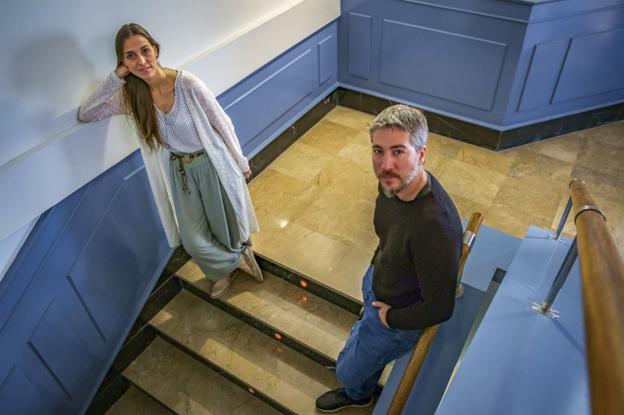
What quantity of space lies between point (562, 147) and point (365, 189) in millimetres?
1664

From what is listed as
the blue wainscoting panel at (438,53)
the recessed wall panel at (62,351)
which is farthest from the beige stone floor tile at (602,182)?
the recessed wall panel at (62,351)

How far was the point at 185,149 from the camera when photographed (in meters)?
2.35

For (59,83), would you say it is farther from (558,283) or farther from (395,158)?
(558,283)

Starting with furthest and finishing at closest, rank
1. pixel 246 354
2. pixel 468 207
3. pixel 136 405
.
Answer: pixel 468 207, pixel 136 405, pixel 246 354

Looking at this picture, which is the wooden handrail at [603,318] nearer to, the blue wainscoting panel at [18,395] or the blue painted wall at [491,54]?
the blue wainscoting panel at [18,395]

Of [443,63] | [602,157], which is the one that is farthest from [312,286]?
[602,157]

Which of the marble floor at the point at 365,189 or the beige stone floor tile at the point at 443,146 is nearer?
the marble floor at the point at 365,189

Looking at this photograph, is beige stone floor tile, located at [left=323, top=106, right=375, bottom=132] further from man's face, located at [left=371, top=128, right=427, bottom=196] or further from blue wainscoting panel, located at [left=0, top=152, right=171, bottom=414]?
man's face, located at [left=371, top=128, right=427, bottom=196]

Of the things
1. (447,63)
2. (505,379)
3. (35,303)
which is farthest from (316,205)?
(505,379)

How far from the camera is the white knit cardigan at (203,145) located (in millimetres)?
2170

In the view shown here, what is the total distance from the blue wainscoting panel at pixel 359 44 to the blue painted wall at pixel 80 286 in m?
1.11

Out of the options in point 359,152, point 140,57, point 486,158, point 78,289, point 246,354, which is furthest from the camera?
point 359,152

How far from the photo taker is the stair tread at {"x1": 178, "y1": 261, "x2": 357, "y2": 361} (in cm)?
284

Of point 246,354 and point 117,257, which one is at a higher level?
point 117,257
